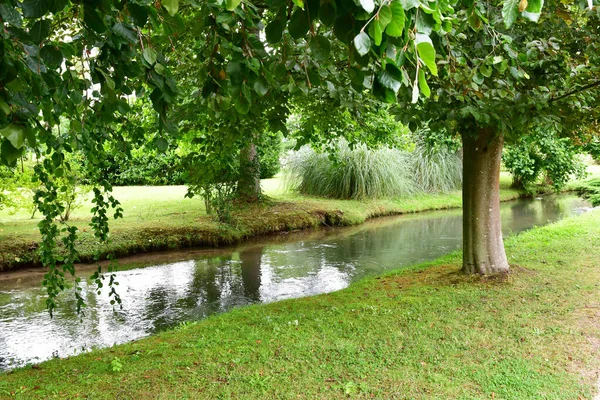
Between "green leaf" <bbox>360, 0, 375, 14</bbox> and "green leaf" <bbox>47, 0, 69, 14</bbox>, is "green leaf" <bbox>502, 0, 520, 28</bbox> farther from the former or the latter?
"green leaf" <bbox>47, 0, 69, 14</bbox>

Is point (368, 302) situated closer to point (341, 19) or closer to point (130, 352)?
point (130, 352)

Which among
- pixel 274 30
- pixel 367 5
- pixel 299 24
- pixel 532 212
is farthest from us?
pixel 532 212

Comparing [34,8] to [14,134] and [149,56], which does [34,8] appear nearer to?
[14,134]

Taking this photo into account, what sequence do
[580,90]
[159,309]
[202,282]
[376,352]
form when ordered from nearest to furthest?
[376,352] → [580,90] → [159,309] → [202,282]

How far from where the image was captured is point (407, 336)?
4695 mm

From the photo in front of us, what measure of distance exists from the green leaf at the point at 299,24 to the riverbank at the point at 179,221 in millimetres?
7877

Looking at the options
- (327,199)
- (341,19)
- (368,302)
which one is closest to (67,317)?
(368,302)

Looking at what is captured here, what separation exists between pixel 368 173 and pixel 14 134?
52.0 ft

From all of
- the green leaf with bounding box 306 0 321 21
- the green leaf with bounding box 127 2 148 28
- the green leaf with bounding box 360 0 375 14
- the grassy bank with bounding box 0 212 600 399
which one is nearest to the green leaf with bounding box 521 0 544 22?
the green leaf with bounding box 360 0 375 14

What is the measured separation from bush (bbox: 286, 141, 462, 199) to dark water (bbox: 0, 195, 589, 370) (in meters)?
2.95

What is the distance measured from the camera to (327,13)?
1550 millimetres

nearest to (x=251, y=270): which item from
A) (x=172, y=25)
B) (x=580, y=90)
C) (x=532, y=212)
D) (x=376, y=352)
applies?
(x=376, y=352)

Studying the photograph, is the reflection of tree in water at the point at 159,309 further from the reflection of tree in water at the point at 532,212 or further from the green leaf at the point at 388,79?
the reflection of tree in water at the point at 532,212

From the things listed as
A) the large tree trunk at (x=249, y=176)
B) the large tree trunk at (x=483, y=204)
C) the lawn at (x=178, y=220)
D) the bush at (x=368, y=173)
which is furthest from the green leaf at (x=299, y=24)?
the bush at (x=368, y=173)
